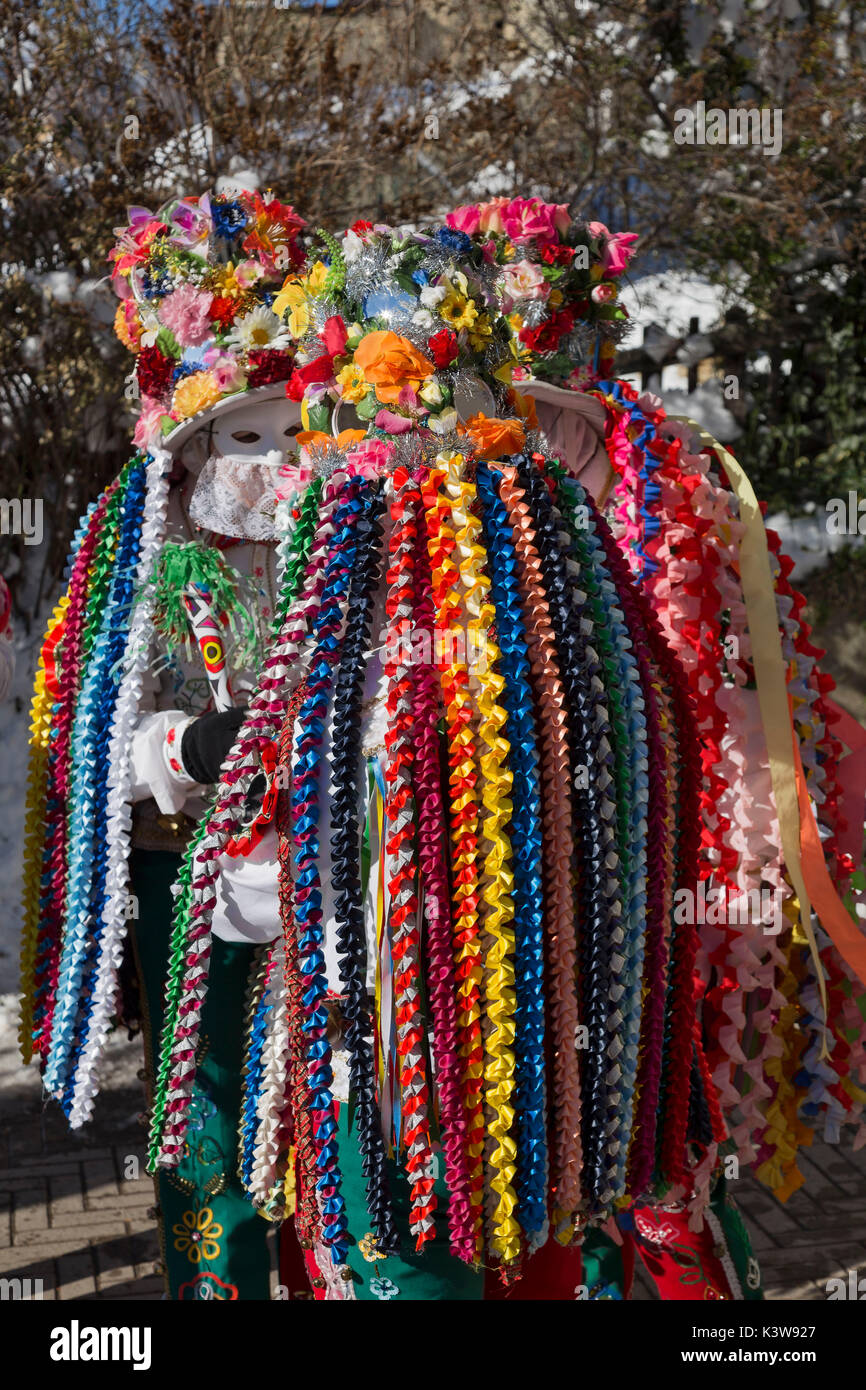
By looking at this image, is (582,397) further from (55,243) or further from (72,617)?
(55,243)

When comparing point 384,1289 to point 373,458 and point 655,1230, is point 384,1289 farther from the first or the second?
point 373,458

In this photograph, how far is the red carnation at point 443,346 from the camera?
6.17ft

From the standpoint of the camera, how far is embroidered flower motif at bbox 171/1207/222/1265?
255cm

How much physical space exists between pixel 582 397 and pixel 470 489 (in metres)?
0.96

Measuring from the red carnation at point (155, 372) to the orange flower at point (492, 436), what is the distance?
0.97 metres

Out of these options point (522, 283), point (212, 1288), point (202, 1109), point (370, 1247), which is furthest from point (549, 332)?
point (212, 1288)

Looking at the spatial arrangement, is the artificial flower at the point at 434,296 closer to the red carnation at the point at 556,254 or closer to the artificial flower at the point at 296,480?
the artificial flower at the point at 296,480

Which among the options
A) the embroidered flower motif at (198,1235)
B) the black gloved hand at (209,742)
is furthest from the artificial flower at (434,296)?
the embroidered flower motif at (198,1235)

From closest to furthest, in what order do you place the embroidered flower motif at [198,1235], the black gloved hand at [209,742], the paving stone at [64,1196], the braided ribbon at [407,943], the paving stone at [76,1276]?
the braided ribbon at [407,943]
the black gloved hand at [209,742]
the embroidered flower motif at [198,1235]
the paving stone at [76,1276]
the paving stone at [64,1196]

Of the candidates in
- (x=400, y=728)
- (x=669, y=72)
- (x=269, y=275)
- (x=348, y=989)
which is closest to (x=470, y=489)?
(x=400, y=728)

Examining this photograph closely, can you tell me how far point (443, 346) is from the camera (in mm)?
1881

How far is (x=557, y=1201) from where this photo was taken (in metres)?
1.79

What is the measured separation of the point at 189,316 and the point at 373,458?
0.96 metres

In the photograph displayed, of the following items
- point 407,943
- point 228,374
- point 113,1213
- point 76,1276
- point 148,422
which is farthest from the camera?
point 113,1213
